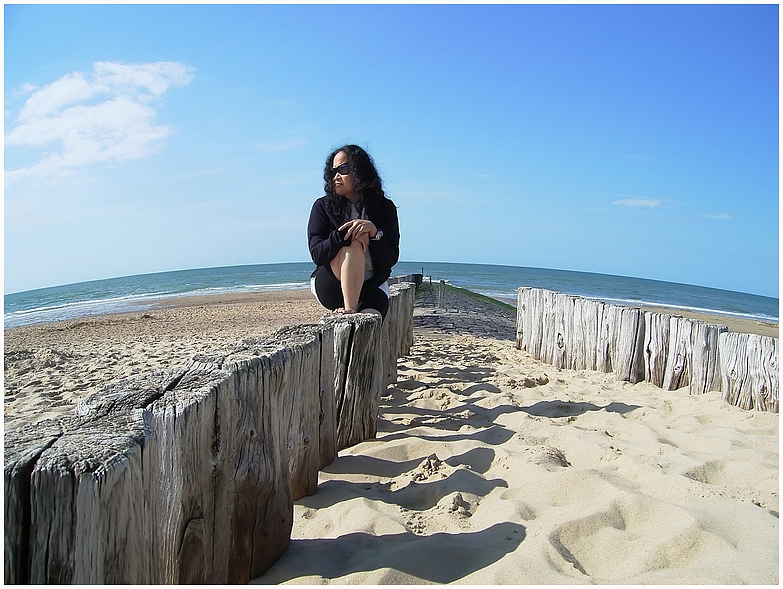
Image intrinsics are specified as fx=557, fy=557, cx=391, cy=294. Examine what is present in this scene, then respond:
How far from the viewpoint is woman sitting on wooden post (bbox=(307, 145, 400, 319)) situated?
3.92m

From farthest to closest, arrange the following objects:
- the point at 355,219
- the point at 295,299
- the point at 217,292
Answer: the point at 217,292 < the point at 295,299 < the point at 355,219

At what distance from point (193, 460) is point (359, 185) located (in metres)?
2.65

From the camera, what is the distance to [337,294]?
3971 mm

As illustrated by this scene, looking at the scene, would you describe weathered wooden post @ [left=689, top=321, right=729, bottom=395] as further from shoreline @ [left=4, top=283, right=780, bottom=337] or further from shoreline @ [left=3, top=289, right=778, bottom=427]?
shoreline @ [left=4, top=283, right=780, bottom=337]

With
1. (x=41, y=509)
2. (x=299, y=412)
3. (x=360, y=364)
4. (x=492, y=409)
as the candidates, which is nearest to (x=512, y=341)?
(x=492, y=409)

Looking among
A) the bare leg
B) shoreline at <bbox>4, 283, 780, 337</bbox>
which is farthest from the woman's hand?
shoreline at <bbox>4, 283, 780, 337</bbox>

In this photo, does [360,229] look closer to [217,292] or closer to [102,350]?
[102,350]

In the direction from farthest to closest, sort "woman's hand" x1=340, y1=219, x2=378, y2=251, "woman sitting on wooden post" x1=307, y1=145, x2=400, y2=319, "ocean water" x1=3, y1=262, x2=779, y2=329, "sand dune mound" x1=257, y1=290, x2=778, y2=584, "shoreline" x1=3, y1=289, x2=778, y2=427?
1. "ocean water" x1=3, y1=262, x2=779, y2=329
2. "shoreline" x1=3, y1=289, x2=778, y2=427
3. "woman sitting on wooden post" x1=307, y1=145, x2=400, y2=319
4. "woman's hand" x1=340, y1=219, x2=378, y2=251
5. "sand dune mound" x1=257, y1=290, x2=778, y2=584

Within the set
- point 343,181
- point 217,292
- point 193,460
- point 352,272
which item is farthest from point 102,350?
point 217,292

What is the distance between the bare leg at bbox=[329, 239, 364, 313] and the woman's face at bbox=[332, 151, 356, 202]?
46 cm

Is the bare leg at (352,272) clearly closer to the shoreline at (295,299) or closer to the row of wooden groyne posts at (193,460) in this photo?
the row of wooden groyne posts at (193,460)

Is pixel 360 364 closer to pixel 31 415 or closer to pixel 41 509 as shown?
pixel 41 509

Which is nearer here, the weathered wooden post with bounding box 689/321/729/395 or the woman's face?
the woman's face

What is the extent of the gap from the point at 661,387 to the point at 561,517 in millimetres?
3167
